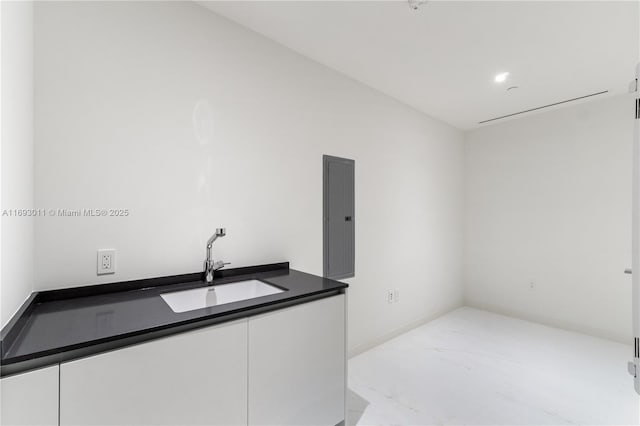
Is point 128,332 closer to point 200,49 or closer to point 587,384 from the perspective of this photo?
point 200,49

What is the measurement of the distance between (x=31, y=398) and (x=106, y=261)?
703 millimetres

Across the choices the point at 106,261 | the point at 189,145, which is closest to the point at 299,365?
the point at 106,261

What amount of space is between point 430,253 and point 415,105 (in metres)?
1.76

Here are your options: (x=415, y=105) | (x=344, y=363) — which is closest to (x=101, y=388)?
(x=344, y=363)

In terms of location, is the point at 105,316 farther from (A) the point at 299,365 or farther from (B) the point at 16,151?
(A) the point at 299,365

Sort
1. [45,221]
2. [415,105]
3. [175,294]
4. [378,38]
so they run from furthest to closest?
[415,105]
[378,38]
[175,294]
[45,221]

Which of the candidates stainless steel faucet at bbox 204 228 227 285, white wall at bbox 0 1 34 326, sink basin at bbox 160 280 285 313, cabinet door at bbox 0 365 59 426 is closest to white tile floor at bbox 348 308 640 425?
sink basin at bbox 160 280 285 313

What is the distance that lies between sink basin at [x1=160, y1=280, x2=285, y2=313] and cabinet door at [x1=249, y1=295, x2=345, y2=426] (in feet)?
0.78

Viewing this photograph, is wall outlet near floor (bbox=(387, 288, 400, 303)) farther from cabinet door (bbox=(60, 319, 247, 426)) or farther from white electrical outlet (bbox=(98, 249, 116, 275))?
white electrical outlet (bbox=(98, 249, 116, 275))

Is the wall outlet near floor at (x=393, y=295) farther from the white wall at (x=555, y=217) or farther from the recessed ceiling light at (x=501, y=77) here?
the recessed ceiling light at (x=501, y=77)

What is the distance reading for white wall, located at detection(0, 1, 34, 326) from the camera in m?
0.91

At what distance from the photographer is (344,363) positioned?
1.61 m

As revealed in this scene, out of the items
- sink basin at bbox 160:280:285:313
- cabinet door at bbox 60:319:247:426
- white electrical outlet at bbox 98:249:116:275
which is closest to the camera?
cabinet door at bbox 60:319:247:426

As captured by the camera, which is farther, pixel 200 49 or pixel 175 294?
pixel 200 49
